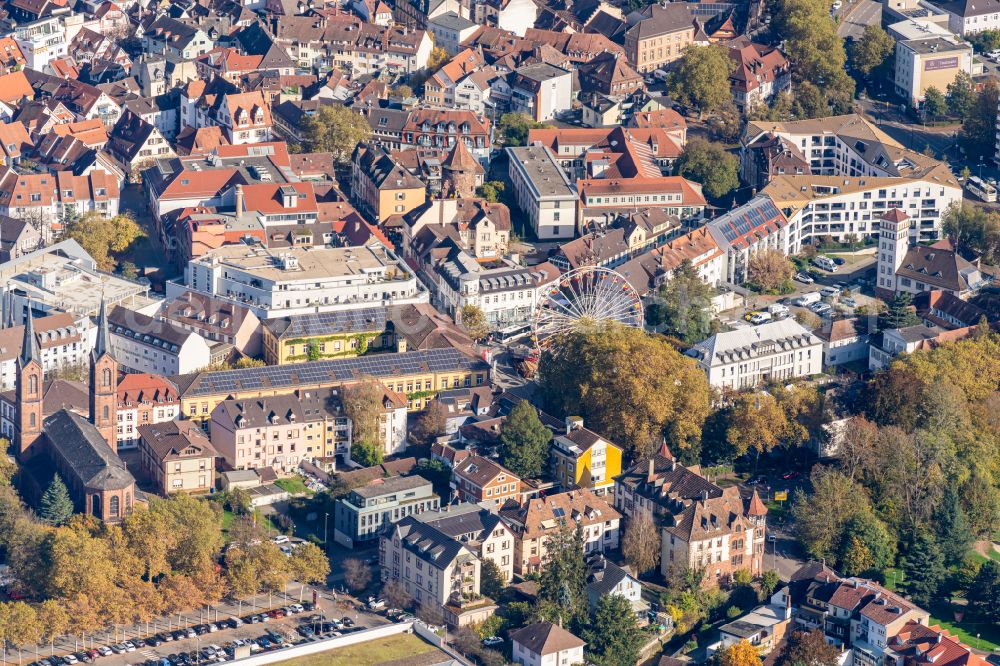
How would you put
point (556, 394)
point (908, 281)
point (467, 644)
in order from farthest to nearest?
point (908, 281), point (556, 394), point (467, 644)

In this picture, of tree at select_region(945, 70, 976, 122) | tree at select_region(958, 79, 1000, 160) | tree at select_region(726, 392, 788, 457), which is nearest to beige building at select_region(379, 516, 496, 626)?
tree at select_region(726, 392, 788, 457)

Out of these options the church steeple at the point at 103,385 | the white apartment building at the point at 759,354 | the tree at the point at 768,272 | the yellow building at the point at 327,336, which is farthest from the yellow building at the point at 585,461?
the tree at the point at 768,272

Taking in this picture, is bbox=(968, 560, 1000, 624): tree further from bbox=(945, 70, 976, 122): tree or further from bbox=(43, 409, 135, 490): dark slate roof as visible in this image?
bbox=(945, 70, 976, 122): tree

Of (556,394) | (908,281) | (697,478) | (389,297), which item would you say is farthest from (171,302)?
(908,281)

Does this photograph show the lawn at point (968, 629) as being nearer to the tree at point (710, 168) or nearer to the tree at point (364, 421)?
the tree at point (364, 421)

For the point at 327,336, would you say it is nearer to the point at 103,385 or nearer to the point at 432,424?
the point at 432,424

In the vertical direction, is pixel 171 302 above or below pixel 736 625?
above

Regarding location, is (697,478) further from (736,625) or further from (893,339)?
(893,339)
